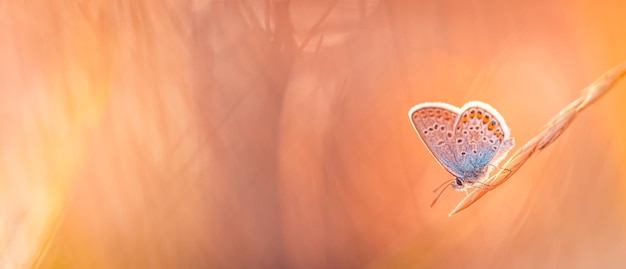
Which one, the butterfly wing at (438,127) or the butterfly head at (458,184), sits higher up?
the butterfly wing at (438,127)

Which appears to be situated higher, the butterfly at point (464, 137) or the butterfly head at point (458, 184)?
the butterfly at point (464, 137)

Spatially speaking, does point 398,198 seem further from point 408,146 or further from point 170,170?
point 170,170

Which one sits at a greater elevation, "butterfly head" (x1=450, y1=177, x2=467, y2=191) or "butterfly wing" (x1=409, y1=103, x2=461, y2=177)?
"butterfly wing" (x1=409, y1=103, x2=461, y2=177)

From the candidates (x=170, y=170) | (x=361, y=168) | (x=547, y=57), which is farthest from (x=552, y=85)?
(x=170, y=170)
